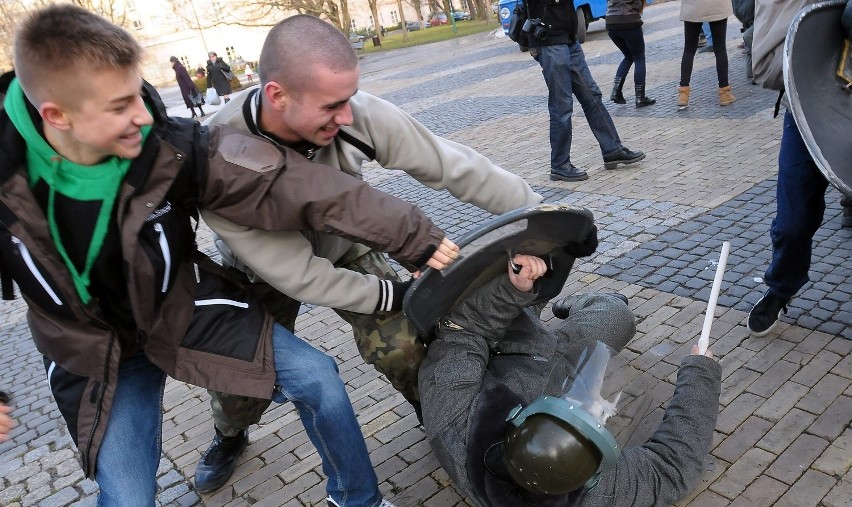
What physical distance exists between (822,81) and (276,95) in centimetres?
189

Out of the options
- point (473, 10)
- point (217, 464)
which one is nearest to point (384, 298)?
point (217, 464)

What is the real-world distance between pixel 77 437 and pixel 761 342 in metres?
2.78

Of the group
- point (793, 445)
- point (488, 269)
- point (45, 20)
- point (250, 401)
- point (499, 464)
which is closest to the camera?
point (45, 20)

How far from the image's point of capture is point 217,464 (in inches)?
121

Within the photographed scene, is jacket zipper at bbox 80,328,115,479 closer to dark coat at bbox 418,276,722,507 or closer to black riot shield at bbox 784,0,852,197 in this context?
dark coat at bbox 418,276,722,507

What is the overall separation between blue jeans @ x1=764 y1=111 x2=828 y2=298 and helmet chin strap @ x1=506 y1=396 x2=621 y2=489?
1.64 meters

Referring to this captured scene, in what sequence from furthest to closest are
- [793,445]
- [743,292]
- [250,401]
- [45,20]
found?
[743,292] < [250,401] < [793,445] < [45,20]

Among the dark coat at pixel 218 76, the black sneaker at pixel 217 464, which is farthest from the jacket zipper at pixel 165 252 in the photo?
the dark coat at pixel 218 76

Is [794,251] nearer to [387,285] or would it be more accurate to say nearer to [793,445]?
[793,445]

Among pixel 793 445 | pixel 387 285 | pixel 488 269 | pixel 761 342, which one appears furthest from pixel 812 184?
pixel 387 285

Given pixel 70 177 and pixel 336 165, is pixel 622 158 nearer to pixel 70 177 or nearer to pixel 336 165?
pixel 336 165

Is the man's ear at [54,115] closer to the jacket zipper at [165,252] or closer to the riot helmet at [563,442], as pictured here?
the jacket zipper at [165,252]

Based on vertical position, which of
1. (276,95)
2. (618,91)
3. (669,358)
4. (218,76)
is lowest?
(669,358)

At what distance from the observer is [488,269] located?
7.80ft
